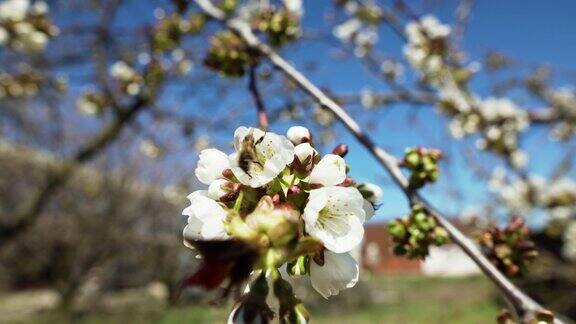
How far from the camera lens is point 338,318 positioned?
1311 centimetres

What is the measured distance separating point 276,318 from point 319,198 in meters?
0.17

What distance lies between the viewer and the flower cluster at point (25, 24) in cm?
320

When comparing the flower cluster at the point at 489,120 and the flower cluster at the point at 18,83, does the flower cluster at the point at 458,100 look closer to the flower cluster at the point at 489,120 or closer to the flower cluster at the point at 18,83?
the flower cluster at the point at 489,120

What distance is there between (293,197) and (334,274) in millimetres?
130

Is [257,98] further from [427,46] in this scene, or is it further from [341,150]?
[427,46]

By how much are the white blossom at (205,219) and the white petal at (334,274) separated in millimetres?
161

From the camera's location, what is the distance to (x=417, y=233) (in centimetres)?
121

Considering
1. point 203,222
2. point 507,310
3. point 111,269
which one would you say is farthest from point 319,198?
point 111,269

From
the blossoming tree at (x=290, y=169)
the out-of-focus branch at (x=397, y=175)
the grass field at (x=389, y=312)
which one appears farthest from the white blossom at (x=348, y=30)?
the grass field at (x=389, y=312)

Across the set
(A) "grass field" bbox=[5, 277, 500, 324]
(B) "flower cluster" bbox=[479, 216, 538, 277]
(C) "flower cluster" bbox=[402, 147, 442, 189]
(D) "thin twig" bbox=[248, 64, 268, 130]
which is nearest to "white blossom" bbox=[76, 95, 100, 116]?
(D) "thin twig" bbox=[248, 64, 268, 130]

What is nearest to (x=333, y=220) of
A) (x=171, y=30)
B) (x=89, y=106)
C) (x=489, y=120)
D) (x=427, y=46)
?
(x=171, y=30)

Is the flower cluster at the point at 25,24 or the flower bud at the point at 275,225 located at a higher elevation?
the flower bud at the point at 275,225

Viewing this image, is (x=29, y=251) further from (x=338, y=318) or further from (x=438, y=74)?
(x=438, y=74)

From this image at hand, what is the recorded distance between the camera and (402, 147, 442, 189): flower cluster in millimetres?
1244
